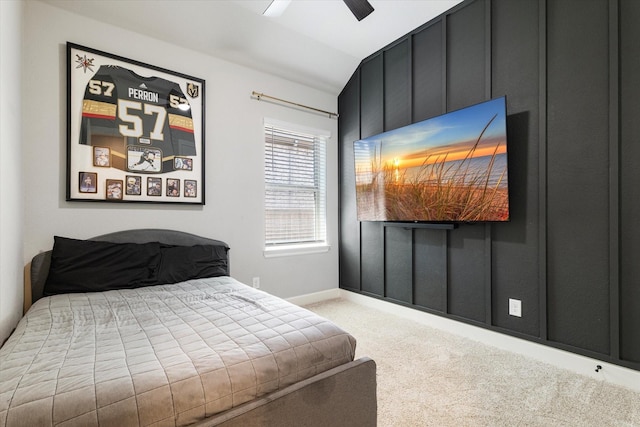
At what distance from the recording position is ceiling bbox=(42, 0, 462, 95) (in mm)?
2479

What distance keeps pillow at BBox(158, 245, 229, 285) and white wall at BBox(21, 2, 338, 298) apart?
315 millimetres

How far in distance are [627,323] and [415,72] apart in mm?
2634

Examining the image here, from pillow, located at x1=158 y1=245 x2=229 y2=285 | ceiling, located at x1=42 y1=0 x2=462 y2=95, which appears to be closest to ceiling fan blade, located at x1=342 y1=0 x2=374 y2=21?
ceiling, located at x1=42 y1=0 x2=462 y2=95

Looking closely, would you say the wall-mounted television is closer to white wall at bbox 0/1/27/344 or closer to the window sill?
the window sill

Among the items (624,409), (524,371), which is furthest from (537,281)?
(624,409)

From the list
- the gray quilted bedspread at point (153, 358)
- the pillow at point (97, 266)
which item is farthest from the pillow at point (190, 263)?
the gray quilted bedspread at point (153, 358)

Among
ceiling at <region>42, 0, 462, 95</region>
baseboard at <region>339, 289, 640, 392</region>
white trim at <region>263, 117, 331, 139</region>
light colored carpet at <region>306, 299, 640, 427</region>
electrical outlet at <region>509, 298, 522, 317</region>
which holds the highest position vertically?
ceiling at <region>42, 0, 462, 95</region>

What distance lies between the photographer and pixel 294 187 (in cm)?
363

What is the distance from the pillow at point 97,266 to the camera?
79.9 inches

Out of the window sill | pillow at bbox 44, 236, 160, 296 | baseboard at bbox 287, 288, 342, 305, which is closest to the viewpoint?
pillow at bbox 44, 236, 160, 296

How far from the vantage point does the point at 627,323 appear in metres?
1.85

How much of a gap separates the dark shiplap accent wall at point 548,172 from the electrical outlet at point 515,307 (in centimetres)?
3

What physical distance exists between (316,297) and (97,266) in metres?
2.33

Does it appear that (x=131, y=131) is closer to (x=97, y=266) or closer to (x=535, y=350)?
(x=97, y=266)
